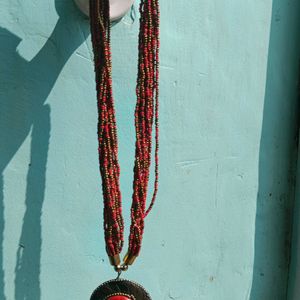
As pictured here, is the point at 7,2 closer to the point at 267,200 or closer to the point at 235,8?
the point at 235,8

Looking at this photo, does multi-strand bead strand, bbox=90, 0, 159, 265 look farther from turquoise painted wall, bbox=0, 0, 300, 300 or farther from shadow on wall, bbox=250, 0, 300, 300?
shadow on wall, bbox=250, 0, 300, 300

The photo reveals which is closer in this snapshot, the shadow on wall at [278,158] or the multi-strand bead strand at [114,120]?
the multi-strand bead strand at [114,120]

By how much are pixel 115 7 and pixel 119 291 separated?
0.44 m

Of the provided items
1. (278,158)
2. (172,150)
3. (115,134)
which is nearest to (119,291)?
(115,134)

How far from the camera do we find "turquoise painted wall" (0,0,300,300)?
91 cm

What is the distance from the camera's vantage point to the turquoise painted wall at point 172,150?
2.99 ft

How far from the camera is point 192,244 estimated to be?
1151 mm

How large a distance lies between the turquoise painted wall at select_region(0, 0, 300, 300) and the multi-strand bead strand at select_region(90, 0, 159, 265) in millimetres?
136

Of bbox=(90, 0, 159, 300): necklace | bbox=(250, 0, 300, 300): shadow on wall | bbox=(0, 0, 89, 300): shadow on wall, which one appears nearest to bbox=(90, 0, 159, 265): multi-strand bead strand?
bbox=(90, 0, 159, 300): necklace

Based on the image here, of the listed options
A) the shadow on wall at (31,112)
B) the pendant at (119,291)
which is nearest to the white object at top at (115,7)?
the shadow on wall at (31,112)

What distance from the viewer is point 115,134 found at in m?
0.83

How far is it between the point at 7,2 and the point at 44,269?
0.42 m

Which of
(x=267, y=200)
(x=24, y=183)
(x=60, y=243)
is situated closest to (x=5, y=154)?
(x=24, y=183)

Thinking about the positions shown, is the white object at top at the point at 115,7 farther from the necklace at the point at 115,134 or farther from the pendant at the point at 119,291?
the pendant at the point at 119,291
